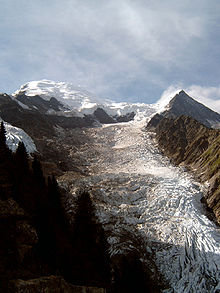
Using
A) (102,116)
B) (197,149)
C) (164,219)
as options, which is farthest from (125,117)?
(164,219)

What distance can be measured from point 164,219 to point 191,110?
123895mm

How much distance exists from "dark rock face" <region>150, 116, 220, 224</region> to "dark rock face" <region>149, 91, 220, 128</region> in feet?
158

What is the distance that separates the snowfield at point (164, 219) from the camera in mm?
21422

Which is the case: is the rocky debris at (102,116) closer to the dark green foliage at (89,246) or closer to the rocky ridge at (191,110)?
the rocky ridge at (191,110)

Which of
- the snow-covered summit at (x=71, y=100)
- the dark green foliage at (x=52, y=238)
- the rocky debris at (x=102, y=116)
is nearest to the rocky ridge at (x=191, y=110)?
the snow-covered summit at (x=71, y=100)

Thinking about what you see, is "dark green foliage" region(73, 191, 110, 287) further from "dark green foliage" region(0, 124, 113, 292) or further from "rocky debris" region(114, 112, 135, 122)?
"rocky debris" region(114, 112, 135, 122)

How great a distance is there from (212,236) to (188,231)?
252 cm

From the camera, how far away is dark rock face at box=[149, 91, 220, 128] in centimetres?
12894

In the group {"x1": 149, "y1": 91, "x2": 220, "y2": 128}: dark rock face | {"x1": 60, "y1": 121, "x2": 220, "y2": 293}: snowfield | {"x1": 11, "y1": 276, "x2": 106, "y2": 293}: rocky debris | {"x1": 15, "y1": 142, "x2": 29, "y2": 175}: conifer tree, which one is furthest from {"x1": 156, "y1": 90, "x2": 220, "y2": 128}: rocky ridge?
{"x1": 11, "y1": 276, "x2": 106, "y2": 293}: rocky debris

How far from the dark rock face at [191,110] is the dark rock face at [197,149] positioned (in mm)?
48247

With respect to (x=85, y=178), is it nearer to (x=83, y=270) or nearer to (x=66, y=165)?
(x=66, y=165)

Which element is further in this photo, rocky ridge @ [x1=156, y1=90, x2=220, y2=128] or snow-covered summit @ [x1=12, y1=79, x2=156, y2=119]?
snow-covered summit @ [x1=12, y1=79, x2=156, y2=119]

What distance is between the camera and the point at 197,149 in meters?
50.6

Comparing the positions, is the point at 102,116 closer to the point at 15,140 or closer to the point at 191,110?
the point at 191,110
